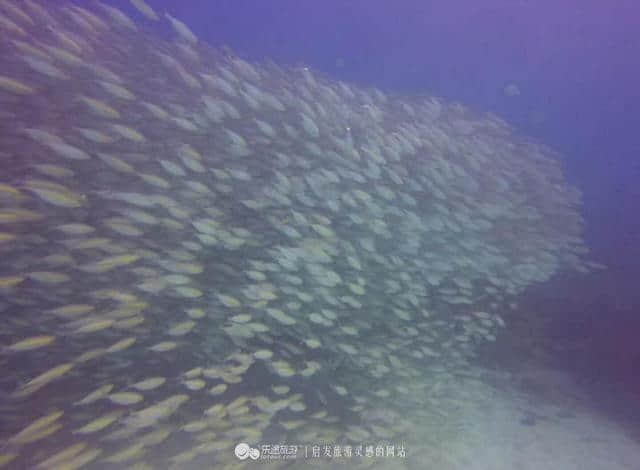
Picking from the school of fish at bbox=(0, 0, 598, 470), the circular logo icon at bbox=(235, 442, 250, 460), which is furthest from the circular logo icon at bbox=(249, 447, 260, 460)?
the school of fish at bbox=(0, 0, 598, 470)

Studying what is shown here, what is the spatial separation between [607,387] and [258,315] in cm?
1034

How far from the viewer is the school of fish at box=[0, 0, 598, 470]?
5062 mm

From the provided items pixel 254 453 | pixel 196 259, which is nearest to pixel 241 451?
pixel 254 453

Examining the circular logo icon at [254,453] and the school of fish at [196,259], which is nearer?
the school of fish at [196,259]

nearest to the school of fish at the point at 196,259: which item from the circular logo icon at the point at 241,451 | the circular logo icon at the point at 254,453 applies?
the circular logo icon at the point at 241,451

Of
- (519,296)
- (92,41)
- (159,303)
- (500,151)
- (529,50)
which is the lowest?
(159,303)

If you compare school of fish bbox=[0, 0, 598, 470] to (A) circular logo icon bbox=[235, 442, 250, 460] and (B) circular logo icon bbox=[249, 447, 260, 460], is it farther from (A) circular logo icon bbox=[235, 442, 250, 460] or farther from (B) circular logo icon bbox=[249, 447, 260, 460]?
(B) circular logo icon bbox=[249, 447, 260, 460]

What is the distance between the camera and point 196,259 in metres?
6.37

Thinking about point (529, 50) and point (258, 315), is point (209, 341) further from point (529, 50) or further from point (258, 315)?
point (529, 50)

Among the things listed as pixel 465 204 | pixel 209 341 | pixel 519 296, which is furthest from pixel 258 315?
pixel 519 296

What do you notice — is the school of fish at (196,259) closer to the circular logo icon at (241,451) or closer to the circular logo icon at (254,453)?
the circular logo icon at (241,451)

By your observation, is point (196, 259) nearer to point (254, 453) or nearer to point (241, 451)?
point (241, 451)

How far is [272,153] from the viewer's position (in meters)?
7.29

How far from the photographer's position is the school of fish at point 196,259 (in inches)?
199
